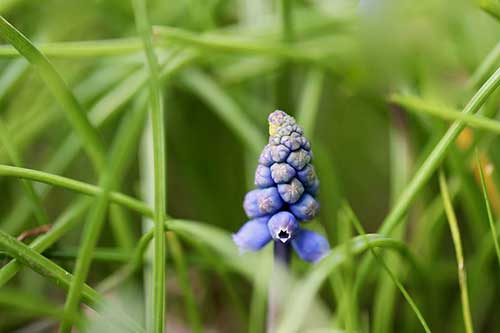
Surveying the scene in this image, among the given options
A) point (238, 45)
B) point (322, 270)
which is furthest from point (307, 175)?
point (238, 45)

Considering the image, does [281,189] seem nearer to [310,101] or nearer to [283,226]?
[283,226]

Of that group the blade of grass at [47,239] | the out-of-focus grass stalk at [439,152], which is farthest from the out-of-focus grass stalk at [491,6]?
the blade of grass at [47,239]

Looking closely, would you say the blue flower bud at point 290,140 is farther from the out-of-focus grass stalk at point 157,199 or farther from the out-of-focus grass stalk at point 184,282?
the out-of-focus grass stalk at point 184,282

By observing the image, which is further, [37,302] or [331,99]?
[331,99]

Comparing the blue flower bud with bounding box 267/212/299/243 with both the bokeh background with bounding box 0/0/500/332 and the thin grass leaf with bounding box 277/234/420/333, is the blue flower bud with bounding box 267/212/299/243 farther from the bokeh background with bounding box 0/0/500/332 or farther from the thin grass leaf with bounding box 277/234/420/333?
the bokeh background with bounding box 0/0/500/332

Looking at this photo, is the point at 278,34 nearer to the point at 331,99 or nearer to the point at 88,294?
the point at 331,99

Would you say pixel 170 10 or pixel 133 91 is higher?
pixel 170 10

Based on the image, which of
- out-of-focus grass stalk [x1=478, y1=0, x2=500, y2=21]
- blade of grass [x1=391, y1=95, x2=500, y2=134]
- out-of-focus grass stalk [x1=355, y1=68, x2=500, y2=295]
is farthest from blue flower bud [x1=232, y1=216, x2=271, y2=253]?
out-of-focus grass stalk [x1=478, y1=0, x2=500, y2=21]

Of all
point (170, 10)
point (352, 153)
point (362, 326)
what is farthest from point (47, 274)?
point (352, 153)
